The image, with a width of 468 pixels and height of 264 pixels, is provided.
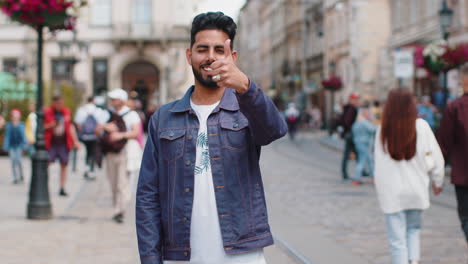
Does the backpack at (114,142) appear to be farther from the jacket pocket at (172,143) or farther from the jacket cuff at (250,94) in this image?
the jacket cuff at (250,94)

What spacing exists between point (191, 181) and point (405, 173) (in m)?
3.51

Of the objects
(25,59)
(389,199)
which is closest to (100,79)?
(25,59)

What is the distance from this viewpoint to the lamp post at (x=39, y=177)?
11.2 m

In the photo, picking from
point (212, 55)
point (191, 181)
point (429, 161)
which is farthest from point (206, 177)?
point (429, 161)

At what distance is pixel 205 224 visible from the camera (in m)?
3.54

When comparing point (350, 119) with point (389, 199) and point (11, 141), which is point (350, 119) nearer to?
point (11, 141)

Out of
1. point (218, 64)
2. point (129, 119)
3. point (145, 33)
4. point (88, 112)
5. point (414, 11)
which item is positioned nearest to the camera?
point (218, 64)

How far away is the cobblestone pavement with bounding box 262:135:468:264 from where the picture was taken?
834 centimetres

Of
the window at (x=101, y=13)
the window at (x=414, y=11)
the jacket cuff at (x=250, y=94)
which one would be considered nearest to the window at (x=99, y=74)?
the window at (x=101, y=13)

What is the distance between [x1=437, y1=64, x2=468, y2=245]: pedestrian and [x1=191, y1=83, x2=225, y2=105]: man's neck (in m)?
3.62

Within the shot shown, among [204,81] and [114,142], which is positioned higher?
[204,81]

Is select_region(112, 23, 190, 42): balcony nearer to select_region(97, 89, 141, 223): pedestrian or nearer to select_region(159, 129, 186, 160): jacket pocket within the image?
select_region(97, 89, 141, 223): pedestrian

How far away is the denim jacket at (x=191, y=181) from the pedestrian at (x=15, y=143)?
13888 millimetres

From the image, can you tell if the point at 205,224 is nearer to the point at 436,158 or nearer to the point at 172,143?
the point at 172,143
